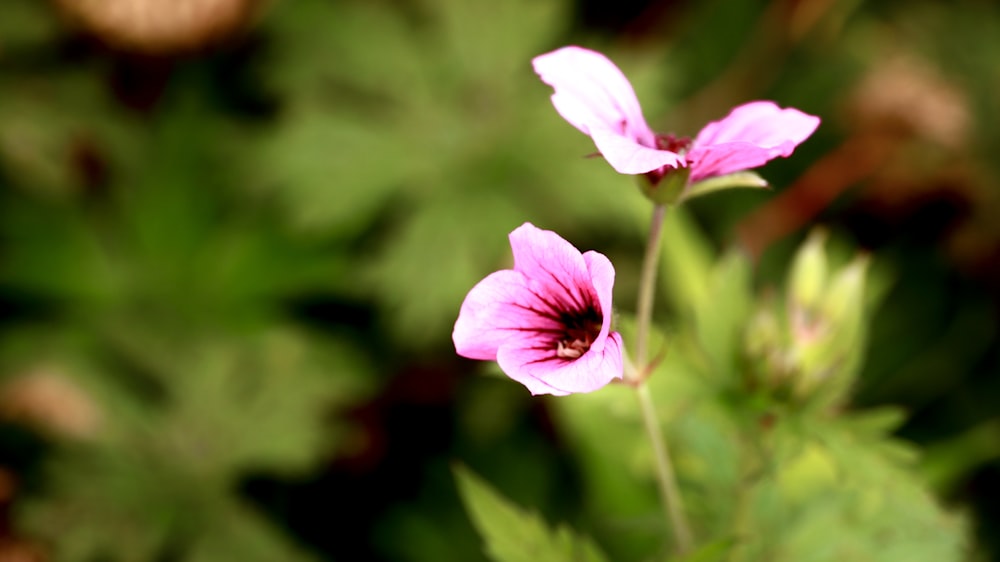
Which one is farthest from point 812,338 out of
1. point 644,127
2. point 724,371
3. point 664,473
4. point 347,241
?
point 347,241

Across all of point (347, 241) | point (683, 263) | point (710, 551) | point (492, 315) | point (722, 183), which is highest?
point (347, 241)

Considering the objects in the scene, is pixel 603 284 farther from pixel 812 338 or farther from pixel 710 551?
pixel 812 338

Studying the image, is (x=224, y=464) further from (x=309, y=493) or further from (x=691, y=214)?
(x=691, y=214)

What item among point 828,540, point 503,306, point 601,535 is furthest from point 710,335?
point 601,535

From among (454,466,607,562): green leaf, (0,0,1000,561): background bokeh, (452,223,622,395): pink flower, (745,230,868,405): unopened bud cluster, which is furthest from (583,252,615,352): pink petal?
(0,0,1000,561): background bokeh

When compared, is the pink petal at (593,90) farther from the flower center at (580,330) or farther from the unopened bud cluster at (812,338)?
the unopened bud cluster at (812,338)

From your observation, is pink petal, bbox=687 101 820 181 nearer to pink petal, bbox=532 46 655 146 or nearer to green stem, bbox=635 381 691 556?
pink petal, bbox=532 46 655 146
